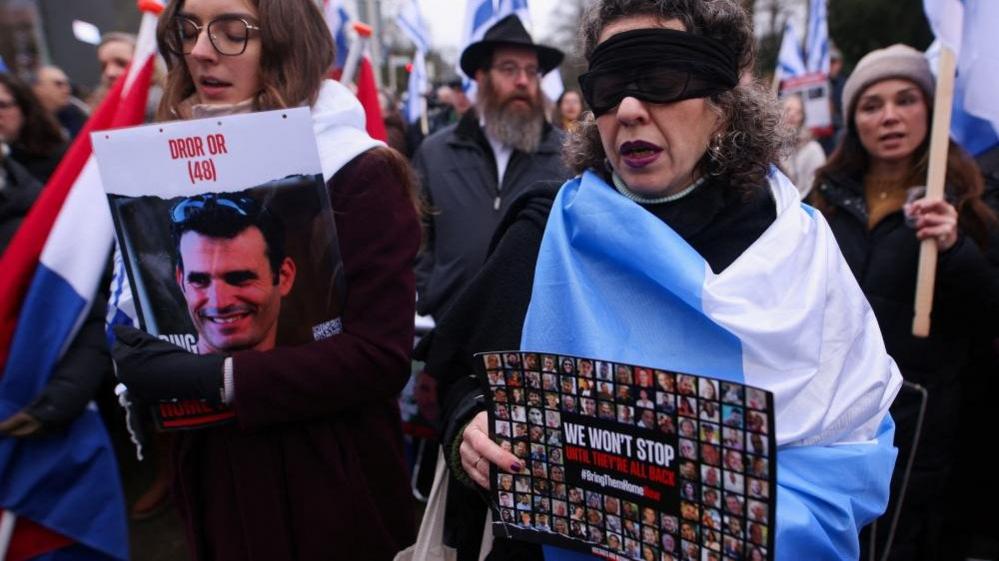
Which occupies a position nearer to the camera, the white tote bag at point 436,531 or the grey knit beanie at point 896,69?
Answer: the white tote bag at point 436,531

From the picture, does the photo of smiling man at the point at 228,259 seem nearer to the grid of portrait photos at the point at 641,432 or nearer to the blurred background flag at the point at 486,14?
the grid of portrait photos at the point at 641,432

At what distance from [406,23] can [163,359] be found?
6539 millimetres

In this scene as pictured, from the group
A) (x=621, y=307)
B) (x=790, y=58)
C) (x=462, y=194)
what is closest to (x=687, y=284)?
(x=621, y=307)

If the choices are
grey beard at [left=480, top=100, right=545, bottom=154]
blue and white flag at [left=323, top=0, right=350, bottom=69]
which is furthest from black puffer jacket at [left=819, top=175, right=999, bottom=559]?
blue and white flag at [left=323, top=0, right=350, bottom=69]

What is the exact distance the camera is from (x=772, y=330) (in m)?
1.26

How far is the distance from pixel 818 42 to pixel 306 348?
7.56 meters

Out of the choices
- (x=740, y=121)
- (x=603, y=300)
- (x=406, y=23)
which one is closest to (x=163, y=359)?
(x=603, y=300)

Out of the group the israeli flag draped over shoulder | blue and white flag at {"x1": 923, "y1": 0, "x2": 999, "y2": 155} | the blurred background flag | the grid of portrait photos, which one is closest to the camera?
the grid of portrait photos

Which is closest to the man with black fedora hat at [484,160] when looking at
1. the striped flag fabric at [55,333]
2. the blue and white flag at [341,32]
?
the blue and white flag at [341,32]

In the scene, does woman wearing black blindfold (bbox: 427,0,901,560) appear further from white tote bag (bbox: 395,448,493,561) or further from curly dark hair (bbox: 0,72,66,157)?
curly dark hair (bbox: 0,72,66,157)

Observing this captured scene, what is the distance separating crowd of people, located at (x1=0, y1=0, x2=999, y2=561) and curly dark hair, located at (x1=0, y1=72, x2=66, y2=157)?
1.24m

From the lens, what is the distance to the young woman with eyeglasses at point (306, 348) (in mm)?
1770

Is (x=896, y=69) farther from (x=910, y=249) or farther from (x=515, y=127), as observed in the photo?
(x=515, y=127)

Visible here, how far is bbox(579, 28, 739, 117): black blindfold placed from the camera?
4.62ft
